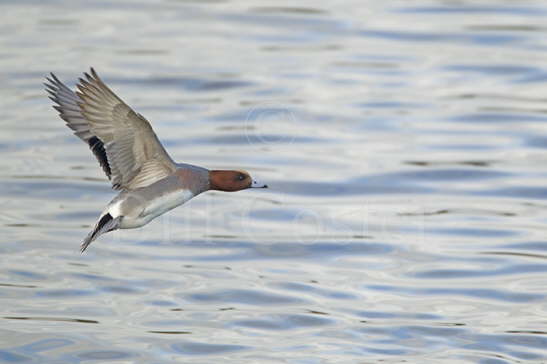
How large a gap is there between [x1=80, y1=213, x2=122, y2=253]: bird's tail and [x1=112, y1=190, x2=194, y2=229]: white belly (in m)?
0.04

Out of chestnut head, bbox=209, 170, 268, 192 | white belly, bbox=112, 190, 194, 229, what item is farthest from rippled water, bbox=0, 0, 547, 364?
white belly, bbox=112, 190, 194, 229

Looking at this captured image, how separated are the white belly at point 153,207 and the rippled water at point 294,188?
2035 millimetres

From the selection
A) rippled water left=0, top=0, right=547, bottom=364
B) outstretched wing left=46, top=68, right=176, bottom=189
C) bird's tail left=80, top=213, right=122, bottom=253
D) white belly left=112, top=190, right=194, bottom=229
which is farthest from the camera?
rippled water left=0, top=0, right=547, bottom=364

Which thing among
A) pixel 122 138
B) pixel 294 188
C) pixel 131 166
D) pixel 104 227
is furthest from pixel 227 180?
pixel 294 188

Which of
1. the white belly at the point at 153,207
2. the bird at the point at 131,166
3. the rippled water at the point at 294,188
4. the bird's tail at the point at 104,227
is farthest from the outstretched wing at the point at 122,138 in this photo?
the rippled water at the point at 294,188

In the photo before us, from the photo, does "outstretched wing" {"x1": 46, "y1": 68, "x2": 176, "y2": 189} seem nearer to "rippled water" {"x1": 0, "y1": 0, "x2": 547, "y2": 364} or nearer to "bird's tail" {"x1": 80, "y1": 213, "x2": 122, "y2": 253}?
"bird's tail" {"x1": 80, "y1": 213, "x2": 122, "y2": 253}

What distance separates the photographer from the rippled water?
9859 mm

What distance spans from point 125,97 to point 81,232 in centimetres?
390

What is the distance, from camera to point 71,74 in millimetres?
16281

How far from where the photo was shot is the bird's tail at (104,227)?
716 cm

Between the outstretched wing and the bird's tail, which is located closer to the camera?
the bird's tail

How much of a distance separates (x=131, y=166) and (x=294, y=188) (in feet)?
18.6

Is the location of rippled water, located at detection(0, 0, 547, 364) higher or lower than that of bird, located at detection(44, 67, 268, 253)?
lower

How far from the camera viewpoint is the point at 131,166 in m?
7.58
